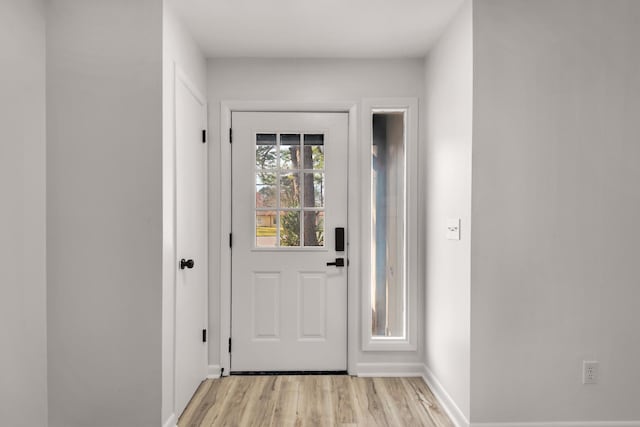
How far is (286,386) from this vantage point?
315 cm

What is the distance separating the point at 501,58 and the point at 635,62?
2.40ft

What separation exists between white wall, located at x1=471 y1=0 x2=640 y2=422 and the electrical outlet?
0.03 m

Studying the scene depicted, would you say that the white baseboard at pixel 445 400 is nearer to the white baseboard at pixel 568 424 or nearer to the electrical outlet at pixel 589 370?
the white baseboard at pixel 568 424

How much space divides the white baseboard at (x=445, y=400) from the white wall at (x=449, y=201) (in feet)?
0.12

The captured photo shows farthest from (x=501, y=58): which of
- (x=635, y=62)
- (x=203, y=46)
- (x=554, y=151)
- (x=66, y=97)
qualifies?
(x=66, y=97)

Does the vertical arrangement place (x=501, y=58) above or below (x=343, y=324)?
above

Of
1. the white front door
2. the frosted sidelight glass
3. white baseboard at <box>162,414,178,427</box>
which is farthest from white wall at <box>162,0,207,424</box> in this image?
the frosted sidelight glass

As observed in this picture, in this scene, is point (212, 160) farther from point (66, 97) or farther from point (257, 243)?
point (66, 97)

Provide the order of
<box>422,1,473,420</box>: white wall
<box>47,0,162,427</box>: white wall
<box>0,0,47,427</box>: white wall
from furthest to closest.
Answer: <box>422,1,473,420</box>: white wall
<box>47,0,162,427</box>: white wall
<box>0,0,47,427</box>: white wall

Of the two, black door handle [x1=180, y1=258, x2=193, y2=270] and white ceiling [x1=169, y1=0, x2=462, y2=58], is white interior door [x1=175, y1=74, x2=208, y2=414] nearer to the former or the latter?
black door handle [x1=180, y1=258, x2=193, y2=270]

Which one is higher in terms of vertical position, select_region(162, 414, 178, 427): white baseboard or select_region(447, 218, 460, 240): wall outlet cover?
select_region(447, 218, 460, 240): wall outlet cover

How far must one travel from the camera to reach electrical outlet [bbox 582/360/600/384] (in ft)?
7.82

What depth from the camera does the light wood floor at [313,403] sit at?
8.68 feet

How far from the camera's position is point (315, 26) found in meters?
2.82
